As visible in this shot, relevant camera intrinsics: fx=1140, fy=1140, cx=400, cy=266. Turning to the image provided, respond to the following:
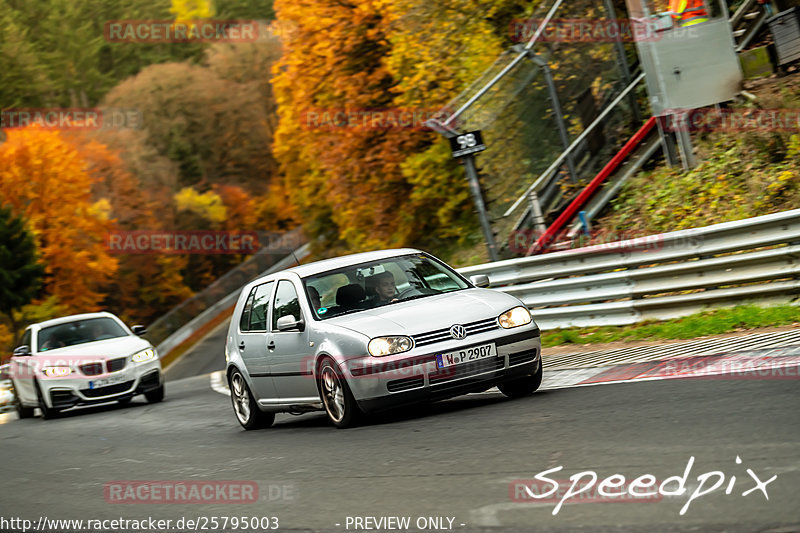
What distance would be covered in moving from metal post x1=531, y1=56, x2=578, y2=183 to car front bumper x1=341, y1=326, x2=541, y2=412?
32.1ft

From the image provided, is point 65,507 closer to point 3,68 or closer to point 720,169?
point 720,169

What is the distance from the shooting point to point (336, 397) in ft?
33.2

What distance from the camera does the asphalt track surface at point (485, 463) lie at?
5.53 m

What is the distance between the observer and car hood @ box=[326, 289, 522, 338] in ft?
31.6

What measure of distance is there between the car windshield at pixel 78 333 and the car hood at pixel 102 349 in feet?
1.02

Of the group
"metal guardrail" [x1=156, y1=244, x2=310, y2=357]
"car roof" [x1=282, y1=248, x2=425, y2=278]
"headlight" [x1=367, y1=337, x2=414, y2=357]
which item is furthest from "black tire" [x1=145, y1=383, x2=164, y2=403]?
"metal guardrail" [x1=156, y1=244, x2=310, y2=357]

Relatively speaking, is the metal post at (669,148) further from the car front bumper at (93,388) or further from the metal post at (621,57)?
the car front bumper at (93,388)

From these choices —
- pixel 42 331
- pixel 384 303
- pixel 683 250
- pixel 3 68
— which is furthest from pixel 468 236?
pixel 3 68

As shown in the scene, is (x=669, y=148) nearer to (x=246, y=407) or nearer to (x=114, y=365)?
(x=246, y=407)

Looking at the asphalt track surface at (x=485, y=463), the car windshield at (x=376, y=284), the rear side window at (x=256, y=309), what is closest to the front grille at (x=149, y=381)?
the asphalt track surface at (x=485, y=463)

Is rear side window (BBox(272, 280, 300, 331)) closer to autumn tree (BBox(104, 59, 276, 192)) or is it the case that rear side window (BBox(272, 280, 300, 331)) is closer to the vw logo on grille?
the vw logo on grille

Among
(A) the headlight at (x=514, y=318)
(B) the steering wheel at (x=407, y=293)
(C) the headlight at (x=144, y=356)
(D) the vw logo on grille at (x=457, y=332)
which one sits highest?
(B) the steering wheel at (x=407, y=293)

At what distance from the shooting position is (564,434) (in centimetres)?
777

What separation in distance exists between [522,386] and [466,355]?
1.04m
